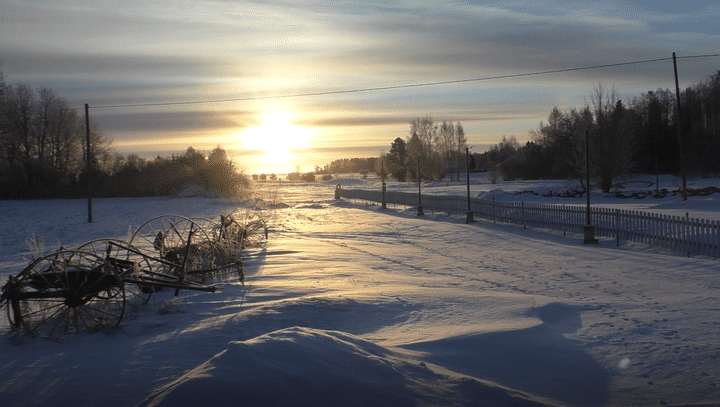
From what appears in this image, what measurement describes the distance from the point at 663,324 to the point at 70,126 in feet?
201

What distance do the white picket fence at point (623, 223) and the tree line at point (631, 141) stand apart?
1919 centimetres

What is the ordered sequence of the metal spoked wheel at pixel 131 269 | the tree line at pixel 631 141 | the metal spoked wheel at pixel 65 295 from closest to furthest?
the metal spoked wheel at pixel 65 295 → the metal spoked wheel at pixel 131 269 → the tree line at pixel 631 141

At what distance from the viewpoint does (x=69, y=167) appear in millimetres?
57969

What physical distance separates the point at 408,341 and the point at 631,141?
60954 millimetres

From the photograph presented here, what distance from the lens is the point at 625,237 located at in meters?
19.0

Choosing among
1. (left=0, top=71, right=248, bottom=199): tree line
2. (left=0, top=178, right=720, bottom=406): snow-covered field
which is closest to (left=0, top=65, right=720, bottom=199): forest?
(left=0, top=71, right=248, bottom=199): tree line

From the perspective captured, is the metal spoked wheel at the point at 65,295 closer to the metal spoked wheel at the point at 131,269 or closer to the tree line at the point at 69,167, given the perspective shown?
the metal spoked wheel at the point at 131,269

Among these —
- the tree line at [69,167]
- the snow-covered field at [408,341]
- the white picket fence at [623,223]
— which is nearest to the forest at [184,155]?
the tree line at [69,167]

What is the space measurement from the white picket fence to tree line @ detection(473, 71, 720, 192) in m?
19.2

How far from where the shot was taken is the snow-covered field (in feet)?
17.9

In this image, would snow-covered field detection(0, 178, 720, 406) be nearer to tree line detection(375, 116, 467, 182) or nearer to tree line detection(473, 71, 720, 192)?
tree line detection(473, 71, 720, 192)

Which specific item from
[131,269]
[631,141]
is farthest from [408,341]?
[631,141]

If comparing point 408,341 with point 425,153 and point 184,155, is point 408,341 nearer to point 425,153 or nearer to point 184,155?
point 184,155

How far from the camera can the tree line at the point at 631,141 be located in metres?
45.8
